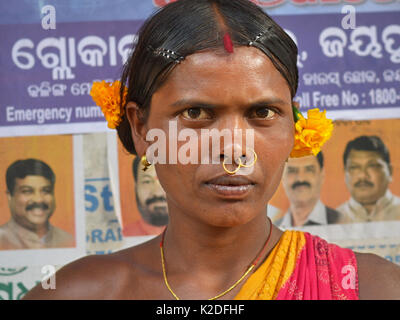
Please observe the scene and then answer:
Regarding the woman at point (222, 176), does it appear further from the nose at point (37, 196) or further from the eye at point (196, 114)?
the nose at point (37, 196)

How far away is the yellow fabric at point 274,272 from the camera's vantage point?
2.04 metres

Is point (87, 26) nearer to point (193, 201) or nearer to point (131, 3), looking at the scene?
point (131, 3)

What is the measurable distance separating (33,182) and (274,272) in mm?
1863

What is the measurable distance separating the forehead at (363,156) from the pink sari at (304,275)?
144cm

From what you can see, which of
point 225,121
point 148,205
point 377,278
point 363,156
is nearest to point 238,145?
point 225,121

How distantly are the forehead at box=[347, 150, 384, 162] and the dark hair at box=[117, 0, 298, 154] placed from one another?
1.46m

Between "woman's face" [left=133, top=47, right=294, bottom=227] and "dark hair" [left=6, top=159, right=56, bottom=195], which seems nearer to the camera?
"woman's face" [left=133, top=47, right=294, bottom=227]

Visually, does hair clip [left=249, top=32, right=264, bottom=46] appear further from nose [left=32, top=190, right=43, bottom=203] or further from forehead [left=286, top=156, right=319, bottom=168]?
nose [left=32, top=190, right=43, bottom=203]

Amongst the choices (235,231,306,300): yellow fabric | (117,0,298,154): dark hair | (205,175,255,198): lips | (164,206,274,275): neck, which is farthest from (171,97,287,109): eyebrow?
(235,231,306,300): yellow fabric

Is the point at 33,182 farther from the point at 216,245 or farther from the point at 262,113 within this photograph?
the point at 262,113

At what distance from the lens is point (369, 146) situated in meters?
3.51

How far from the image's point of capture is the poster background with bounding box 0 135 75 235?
11.2 ft

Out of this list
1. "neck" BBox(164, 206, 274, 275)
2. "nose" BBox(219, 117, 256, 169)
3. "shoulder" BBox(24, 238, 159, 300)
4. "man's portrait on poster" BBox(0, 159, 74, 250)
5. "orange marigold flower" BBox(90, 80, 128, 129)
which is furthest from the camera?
"man's portrait on poster" BBox(0, 159, 74, 250)

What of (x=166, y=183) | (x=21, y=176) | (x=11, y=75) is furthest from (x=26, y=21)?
(x=166, y=183)
